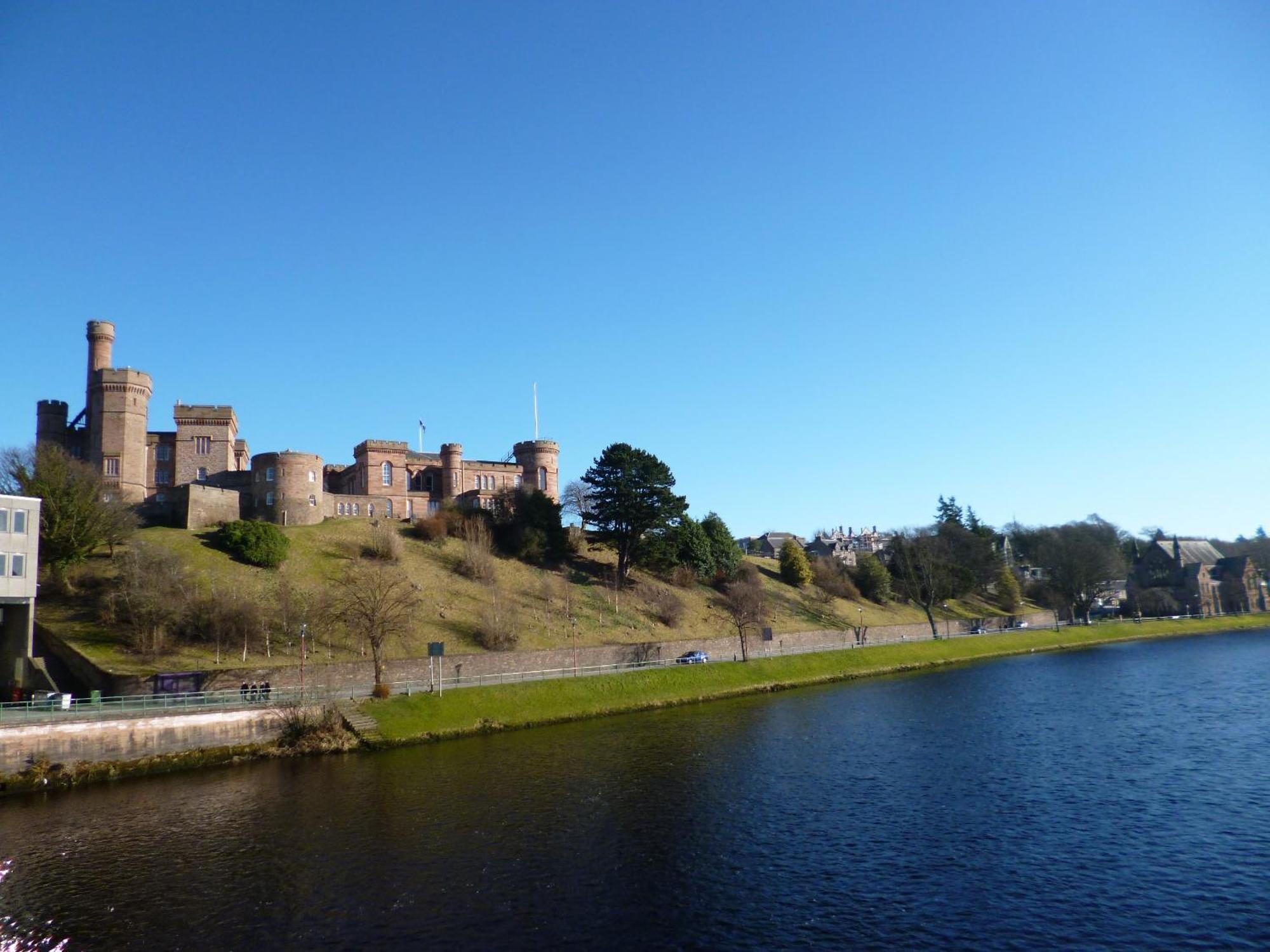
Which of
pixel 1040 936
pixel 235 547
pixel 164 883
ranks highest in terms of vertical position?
pixel 235 547

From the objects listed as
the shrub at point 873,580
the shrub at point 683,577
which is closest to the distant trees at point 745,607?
the shrub at point 683,577

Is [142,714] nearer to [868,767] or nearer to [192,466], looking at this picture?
[868,767]

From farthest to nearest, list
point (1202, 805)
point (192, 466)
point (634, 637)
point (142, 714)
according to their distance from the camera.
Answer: point (192, 466) < point (634, 637) < point (142, 714) < point (1202, 805)

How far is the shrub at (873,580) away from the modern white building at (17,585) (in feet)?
277

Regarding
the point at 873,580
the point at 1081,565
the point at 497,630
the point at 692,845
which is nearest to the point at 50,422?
the point at 497,630

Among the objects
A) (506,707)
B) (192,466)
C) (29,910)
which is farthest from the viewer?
(192,466)

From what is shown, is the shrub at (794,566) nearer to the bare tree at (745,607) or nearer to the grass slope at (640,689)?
the bare tree at (745,607)

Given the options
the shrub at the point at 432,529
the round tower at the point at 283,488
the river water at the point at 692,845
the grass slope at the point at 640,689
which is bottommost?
the river water at the point at 692,845

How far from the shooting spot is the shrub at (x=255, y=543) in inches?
2495

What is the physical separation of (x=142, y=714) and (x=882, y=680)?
50.3 meters

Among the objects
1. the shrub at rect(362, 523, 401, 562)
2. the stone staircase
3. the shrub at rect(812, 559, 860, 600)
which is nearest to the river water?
the stone staircase

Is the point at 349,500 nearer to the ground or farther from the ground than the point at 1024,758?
farther from the ground

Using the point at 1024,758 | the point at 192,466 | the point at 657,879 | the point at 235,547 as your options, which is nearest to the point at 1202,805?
the point at 1024,758

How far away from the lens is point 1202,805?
26.2 m
